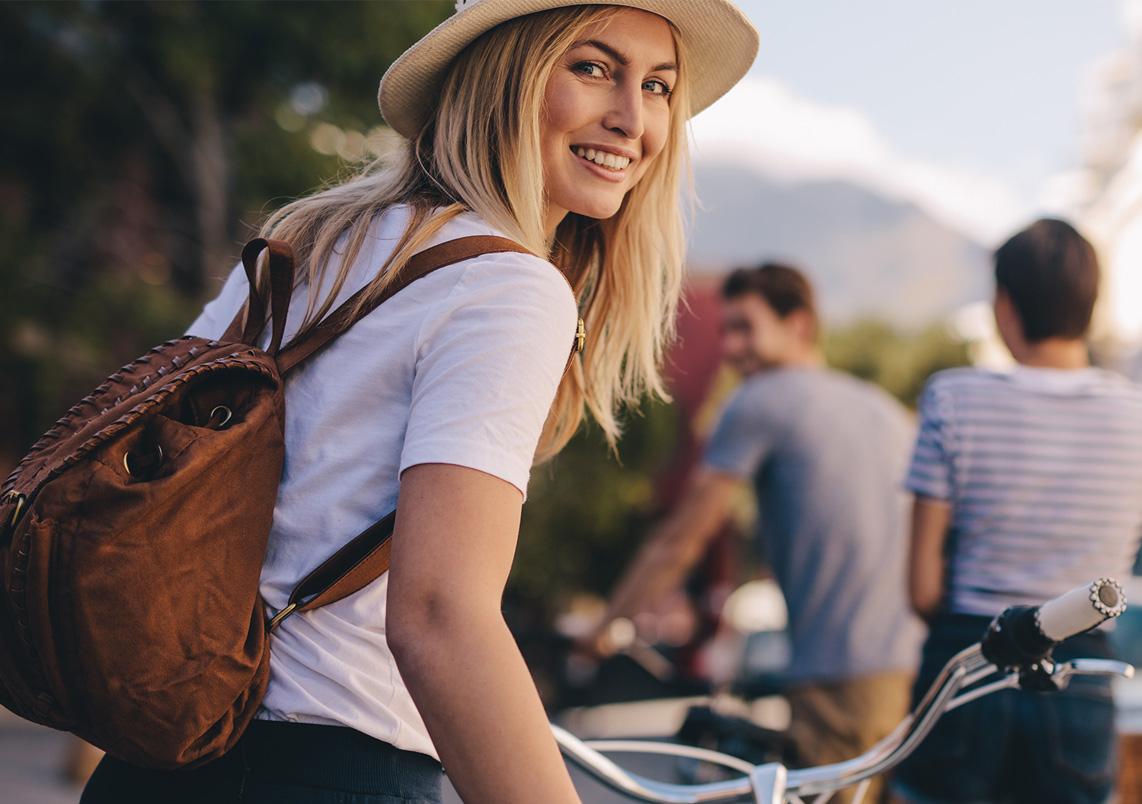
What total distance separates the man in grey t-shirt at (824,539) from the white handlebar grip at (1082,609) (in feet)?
6.49

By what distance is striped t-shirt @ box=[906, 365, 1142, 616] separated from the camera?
2.37 m

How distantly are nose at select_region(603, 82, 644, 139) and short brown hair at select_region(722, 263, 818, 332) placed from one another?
7.88 feet

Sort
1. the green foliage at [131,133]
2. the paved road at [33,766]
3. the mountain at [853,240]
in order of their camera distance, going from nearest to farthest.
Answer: the paved road at [33,766] → the green foliage at [131,133] → the mountain at [853,240]

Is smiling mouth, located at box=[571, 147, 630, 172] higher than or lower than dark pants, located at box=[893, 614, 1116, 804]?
higher

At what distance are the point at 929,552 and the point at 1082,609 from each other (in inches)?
47.2

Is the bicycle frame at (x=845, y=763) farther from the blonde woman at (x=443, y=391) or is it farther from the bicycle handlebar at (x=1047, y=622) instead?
the blonde woman at (x=443, y=391)

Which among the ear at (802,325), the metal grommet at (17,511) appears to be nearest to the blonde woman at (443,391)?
the metal grommet at (17,511)

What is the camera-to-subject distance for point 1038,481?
2369 mm

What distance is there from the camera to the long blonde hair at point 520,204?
1.25 metres

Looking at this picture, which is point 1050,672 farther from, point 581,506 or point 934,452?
point 581,506

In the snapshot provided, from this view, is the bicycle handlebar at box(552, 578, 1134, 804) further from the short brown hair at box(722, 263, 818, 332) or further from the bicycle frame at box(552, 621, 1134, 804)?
the short brown hair at box(722, 263, 818, 332)

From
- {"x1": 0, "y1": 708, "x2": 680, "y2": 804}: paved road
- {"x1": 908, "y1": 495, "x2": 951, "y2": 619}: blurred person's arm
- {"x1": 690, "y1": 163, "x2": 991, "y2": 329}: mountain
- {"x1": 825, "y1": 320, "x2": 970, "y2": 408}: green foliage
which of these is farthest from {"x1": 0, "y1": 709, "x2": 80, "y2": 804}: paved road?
{"x1": 690, "y1": 163, "x2": 991, "y2": 329}: mountain

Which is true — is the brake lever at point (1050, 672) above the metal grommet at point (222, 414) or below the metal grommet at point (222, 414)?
below

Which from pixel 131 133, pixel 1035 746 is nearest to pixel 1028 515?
pixel 1035 746
